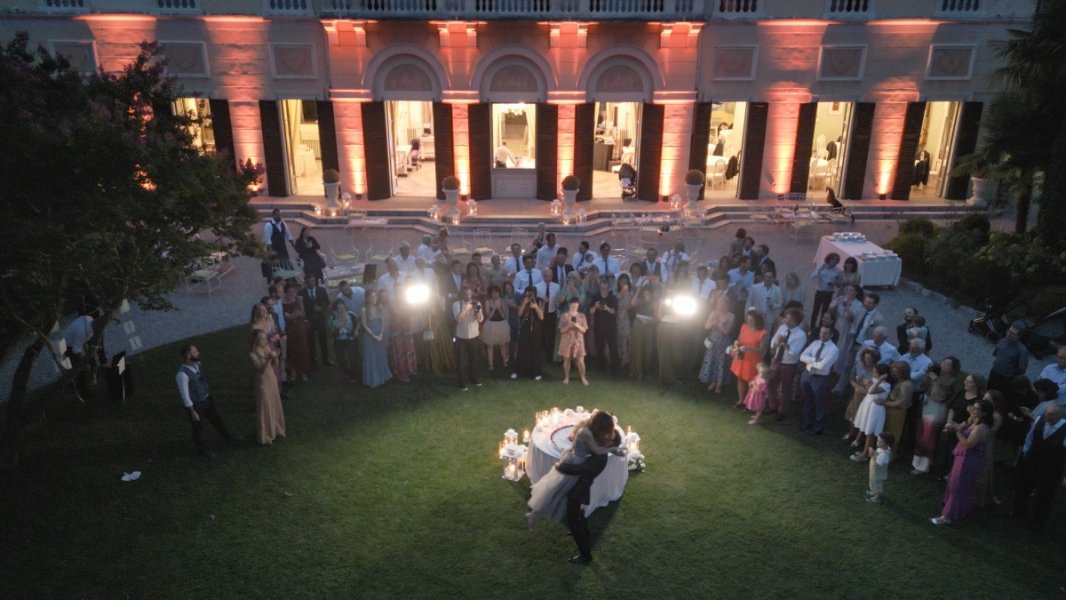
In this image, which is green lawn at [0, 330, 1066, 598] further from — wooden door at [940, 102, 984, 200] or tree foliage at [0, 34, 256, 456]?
wooden door at [940, 102, 984, 200]

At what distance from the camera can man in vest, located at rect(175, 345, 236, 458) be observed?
945 centimetres

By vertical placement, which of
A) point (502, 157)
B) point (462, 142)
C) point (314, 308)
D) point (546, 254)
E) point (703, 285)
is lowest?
point (314, 308)

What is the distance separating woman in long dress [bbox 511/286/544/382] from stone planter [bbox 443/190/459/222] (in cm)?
840

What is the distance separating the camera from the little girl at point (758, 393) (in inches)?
421

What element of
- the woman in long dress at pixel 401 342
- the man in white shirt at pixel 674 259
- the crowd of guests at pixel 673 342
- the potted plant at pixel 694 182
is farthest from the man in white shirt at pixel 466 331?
the potted plant at pixel 694 182

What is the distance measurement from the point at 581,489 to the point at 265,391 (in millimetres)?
4862

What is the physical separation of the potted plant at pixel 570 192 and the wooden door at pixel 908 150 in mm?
9352

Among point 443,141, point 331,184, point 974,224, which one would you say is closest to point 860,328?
point 974,224

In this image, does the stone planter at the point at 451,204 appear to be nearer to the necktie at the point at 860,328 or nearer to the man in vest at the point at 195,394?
the man in vest at the point at 195,394

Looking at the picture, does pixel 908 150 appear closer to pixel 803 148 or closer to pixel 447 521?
pixel 803 148

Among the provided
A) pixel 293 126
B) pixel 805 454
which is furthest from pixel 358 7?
pixel 805 454

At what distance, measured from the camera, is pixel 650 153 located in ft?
69.4

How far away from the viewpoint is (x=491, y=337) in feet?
39.5

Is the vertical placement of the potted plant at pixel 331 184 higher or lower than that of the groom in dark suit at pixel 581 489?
higher
